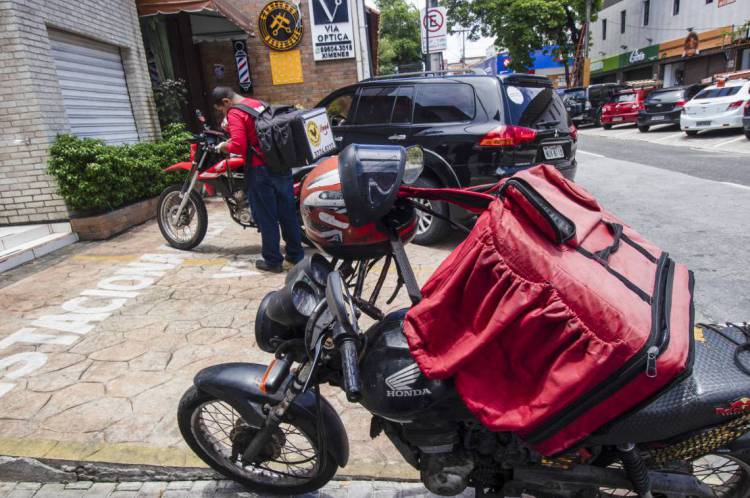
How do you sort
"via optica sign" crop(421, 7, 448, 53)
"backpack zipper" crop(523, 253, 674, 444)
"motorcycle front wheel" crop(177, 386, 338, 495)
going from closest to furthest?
"backpack zipper" crop(523, 253, 674, 444) → "motorcycle front wheel" crop(177, 386, 338, 495) → "via optica sign" crop(421, 7, 448, 53)

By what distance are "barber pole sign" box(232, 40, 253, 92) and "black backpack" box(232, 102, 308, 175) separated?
7.76m

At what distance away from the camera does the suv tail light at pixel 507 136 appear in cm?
539

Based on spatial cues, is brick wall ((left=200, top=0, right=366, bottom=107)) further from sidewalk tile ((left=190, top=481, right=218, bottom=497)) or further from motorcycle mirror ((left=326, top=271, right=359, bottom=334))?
motorcycle mirror ((left=326, top=271, right=359, bottom=334))

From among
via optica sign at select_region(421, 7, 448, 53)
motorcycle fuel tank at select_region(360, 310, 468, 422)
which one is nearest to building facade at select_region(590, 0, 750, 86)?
via optica sign at select_region(421, 7, 448, 53)

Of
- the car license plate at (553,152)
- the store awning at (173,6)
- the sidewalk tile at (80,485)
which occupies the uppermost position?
the store awning at (173,6)

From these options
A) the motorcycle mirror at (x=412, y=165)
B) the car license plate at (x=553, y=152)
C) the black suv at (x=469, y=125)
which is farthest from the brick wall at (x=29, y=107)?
the motorcycle mirror at (x=412, y=165)

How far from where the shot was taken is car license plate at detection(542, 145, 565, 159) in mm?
5762

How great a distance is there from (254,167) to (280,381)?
349cm

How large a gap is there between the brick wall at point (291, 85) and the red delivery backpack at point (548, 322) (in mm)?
11369

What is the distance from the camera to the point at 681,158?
11969 millimetres

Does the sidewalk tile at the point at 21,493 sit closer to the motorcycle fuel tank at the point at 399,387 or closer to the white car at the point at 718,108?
the motorcycle fuel tank at the point at 399,387

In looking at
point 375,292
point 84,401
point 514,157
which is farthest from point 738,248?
point 84,401

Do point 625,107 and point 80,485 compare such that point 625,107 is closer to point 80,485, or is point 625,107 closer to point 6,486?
point 80,485

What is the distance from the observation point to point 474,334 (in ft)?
4.73
